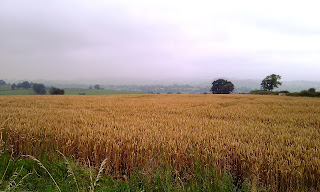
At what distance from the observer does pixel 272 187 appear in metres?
1.99

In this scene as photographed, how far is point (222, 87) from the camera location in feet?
234

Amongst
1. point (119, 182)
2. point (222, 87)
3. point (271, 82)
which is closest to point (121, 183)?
point (119, 182)

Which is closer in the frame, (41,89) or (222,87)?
(222,87)

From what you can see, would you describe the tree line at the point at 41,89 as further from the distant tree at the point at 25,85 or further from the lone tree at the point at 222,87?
the lone tree at the point at 222,87

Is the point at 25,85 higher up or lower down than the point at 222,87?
higher up

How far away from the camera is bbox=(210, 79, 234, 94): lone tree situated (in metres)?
69.8

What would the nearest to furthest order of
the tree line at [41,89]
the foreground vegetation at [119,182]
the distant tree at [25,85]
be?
the foreground vegetation at [119,182] < the tree line at [41,89] < the distant tree at [25,85]

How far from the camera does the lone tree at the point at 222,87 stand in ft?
229

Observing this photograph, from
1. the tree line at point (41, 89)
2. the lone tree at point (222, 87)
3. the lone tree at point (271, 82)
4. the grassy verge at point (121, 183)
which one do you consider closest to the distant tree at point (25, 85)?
the tree line at point (41, 89)

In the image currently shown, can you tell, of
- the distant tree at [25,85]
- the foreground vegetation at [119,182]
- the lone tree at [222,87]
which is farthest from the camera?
the distant tree at [25,85]

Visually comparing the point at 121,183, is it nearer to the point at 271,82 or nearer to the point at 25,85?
the point at 271,82

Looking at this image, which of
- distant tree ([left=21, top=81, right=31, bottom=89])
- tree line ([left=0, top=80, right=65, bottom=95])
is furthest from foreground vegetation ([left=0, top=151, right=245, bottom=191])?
distant tree ([left=21, top=81, right=31, bottom=89])

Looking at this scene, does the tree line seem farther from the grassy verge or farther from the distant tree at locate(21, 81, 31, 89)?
the grassy verge

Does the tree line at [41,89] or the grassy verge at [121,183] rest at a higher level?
the tree line at [41,89]
